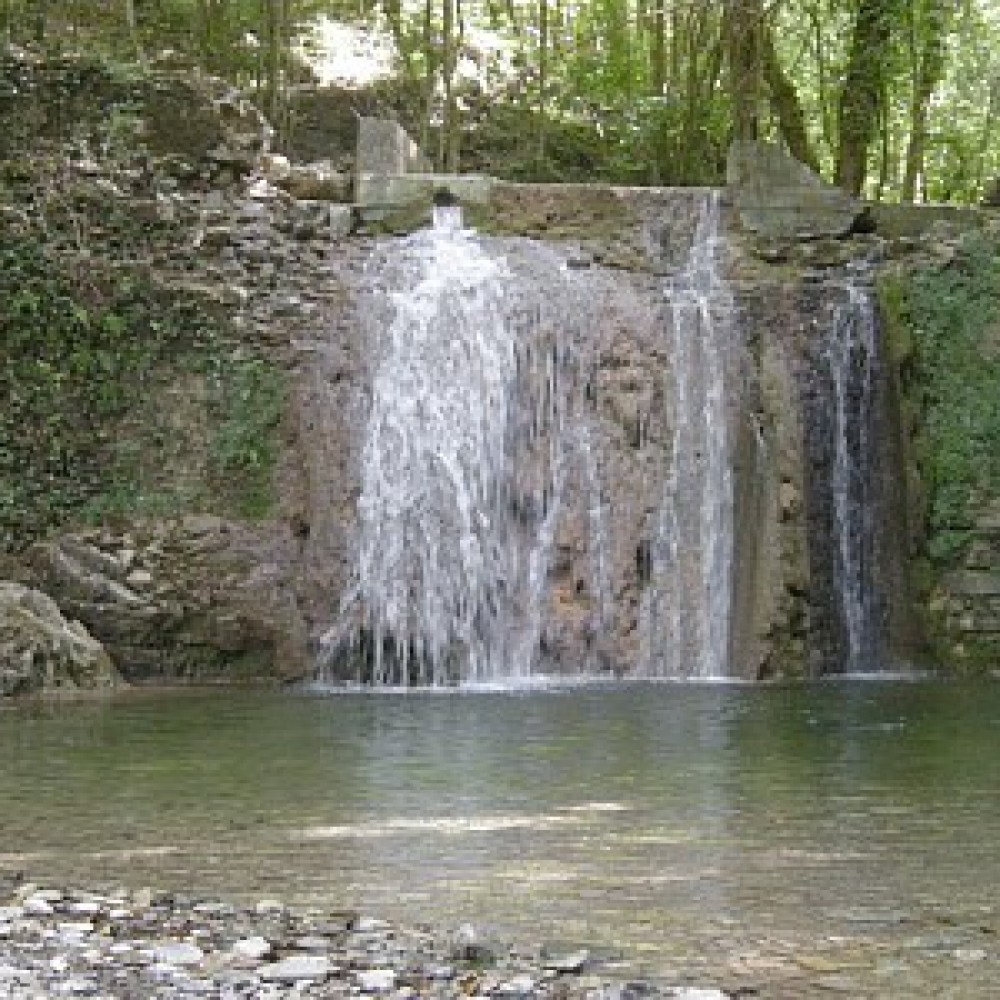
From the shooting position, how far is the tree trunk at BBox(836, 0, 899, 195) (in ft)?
55.8

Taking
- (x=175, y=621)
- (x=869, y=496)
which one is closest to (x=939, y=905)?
(x=175, y=621)

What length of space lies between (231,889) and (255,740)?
3.16m

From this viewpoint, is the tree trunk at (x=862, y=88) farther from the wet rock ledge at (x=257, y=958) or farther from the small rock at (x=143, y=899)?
the wet rock ledge at (x=257, y=958)

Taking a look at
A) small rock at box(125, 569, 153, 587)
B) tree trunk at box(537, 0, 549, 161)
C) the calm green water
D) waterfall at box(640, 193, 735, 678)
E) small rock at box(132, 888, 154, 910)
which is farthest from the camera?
tree trunk at box(537, 0, 549, 161)

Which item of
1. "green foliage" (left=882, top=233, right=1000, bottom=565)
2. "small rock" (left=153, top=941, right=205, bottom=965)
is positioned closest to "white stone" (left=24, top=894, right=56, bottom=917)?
"small rock" (left=153, top=941, right=205, bottom=965)

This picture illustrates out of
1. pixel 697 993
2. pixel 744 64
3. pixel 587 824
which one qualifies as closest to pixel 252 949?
pixel 697 993

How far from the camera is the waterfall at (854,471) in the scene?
38.9ft

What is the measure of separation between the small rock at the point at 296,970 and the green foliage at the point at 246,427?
327 inches

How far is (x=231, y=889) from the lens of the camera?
4.08 meters

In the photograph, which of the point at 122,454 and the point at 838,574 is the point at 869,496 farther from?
the point at 122,454

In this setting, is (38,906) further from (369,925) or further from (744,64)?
(744,64)

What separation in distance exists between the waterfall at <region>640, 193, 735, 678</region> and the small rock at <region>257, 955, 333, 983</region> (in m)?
8.05

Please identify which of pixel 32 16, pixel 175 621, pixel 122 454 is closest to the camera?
pixel 175 621

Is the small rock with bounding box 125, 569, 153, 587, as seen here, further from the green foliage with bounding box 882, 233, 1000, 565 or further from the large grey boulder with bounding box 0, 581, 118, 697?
the green foliage with bounding box 882, 233, 1000, 565
